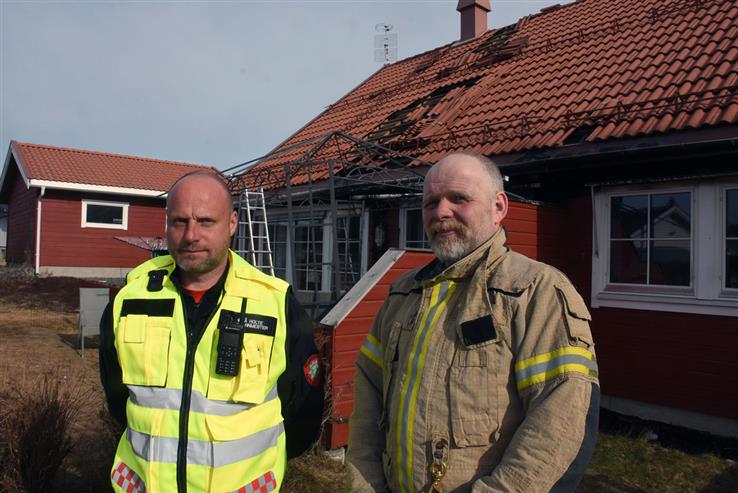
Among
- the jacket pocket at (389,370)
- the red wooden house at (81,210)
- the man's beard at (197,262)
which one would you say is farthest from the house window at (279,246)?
the jacket pocket at (389,370)

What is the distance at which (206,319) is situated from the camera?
6.42 ft

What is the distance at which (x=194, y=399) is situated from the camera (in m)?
1.84

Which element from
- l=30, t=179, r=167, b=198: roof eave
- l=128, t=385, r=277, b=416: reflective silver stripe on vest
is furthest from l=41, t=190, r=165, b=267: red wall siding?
l=128, t=385, r=277, b=416: reflective silver stripe on vest

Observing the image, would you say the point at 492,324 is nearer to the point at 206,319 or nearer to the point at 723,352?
the point at 206,319

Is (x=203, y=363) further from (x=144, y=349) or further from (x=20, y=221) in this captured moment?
(x=20, y=221)

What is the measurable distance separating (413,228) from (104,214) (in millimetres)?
14499

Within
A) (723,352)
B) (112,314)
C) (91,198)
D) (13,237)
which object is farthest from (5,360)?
(13,237)

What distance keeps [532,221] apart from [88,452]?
4.74 metres

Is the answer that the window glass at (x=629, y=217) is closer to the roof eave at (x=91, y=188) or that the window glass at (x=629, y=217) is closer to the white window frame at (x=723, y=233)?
the white window frame at (x=723, y=233)

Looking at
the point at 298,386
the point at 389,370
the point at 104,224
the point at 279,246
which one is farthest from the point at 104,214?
the point at 389,370

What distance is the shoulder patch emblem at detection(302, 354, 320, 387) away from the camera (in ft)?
7.19

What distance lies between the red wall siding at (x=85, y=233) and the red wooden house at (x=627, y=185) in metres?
12.0

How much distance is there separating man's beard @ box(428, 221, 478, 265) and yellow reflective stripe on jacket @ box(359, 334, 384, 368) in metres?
0.45

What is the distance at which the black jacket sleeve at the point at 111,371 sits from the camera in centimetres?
210
